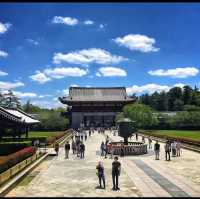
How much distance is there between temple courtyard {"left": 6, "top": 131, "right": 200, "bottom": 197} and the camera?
1570 cm

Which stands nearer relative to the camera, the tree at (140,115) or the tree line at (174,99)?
the tree at (140,115)

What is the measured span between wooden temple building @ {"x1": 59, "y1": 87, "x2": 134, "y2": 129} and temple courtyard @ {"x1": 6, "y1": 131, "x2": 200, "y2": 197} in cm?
7702

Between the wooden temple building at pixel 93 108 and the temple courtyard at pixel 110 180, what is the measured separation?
77.0 meters

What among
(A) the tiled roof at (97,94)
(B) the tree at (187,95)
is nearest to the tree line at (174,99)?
(B) the tree at (187,95)

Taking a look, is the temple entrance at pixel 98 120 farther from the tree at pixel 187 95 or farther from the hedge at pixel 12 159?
the hedge at pixel 12 159

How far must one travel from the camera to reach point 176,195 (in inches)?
600

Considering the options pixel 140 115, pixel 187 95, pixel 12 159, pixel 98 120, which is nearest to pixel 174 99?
pixel 187 95

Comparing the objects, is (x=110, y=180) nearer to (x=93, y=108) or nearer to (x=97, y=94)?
(x=93, y=108)

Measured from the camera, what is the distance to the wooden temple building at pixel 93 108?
105 m

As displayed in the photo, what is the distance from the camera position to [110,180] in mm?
19234

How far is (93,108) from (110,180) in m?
87.9

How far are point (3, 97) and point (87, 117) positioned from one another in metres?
41.2

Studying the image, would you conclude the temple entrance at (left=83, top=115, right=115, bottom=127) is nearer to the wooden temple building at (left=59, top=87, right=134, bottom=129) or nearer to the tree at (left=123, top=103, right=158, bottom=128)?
the wooden temple building at (left=59, top=87, right=134, bottom=129)

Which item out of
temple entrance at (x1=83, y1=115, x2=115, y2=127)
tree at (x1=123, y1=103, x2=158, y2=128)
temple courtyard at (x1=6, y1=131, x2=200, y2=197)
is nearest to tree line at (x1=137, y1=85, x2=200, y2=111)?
temple entrance at (x1=83, y1=115, x2=115, y2=127)
